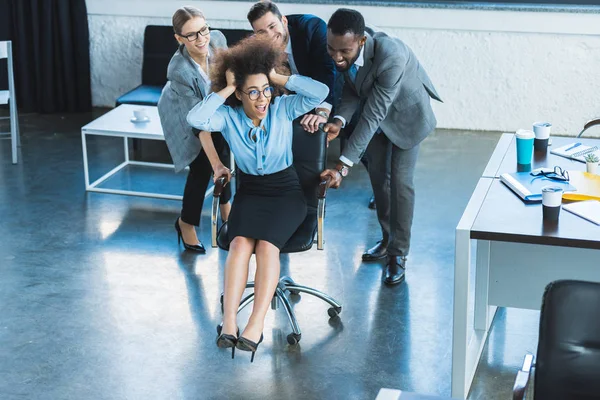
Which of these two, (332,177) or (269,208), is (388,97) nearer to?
(332,177)

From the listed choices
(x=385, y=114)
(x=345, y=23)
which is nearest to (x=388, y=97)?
(x=385, y=114)

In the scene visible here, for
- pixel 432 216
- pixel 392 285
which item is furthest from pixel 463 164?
pixel 392 285

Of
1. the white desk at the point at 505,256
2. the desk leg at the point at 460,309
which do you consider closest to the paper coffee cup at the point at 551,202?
the white desk at the point at 505,256

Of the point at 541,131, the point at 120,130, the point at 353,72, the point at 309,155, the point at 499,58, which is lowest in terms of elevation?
the point at 120,130

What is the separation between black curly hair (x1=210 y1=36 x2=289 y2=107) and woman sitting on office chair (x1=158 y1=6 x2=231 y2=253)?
0.35 metres

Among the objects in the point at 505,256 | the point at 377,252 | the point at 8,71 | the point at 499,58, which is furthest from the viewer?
the point at 499,58

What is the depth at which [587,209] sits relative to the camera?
3.16m

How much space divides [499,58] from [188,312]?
11.6 ft

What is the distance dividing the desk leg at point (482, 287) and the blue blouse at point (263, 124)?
2.97 feet

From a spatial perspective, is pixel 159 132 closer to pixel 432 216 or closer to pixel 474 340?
pixel 432 216

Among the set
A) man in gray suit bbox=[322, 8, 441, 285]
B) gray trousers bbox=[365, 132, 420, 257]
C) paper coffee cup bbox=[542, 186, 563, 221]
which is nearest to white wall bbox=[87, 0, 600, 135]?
man in gray suit bbox=[322, 8, 441, 285]

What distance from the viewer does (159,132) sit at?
17.5 ft

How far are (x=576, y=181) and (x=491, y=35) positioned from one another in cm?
327

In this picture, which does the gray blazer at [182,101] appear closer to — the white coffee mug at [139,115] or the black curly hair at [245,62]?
the black curly hair at [245,62]
